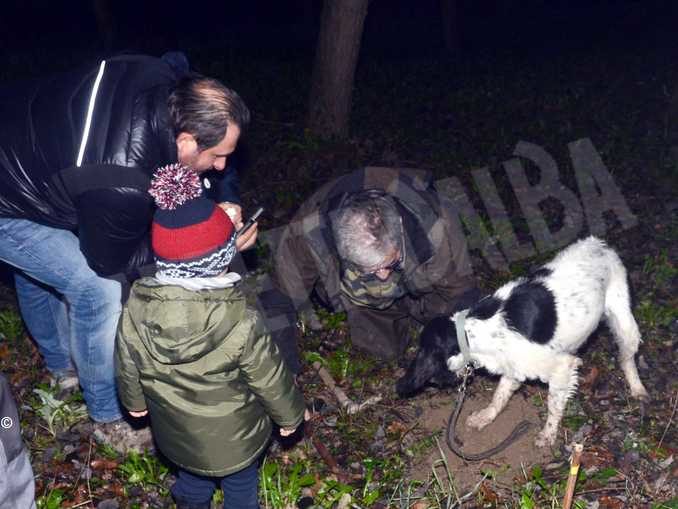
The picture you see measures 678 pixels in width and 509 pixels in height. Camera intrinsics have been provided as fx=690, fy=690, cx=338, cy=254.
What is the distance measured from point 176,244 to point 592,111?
825cm

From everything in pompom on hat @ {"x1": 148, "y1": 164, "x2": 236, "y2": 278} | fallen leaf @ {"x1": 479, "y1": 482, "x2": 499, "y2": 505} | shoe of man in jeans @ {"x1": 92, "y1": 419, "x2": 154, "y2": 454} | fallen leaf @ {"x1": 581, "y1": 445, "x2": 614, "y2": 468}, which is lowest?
fallen leaf @ {"x1": 479, "y1": 482, "x2": 499, "y2": 505}

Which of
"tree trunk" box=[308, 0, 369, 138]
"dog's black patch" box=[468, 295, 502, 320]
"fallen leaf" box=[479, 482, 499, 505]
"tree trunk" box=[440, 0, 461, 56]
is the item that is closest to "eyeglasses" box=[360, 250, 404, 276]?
"dog's black patch" box=[468, 295, 502, 320]

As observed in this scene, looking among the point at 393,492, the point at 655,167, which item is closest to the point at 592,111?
the point at 655,167

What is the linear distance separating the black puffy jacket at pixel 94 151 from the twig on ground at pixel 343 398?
197cm

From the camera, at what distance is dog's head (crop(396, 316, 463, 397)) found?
4328mm

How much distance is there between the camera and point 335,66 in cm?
826

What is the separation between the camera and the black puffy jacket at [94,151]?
3.29m

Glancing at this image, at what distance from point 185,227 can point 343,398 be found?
96.5 inches

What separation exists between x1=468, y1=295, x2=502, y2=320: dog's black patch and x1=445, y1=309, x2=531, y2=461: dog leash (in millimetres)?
53

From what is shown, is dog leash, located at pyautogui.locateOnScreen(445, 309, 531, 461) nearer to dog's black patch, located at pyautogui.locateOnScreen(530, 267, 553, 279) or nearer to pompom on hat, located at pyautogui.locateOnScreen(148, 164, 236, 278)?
dog's black patch, located at pyautogui.locateOnScreen(530, 267, 553, 279)

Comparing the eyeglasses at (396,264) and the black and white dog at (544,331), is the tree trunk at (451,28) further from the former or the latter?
the eyeglasses at (396,264)

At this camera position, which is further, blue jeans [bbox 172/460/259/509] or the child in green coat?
blue jeans [bbox 172/460/259/509]

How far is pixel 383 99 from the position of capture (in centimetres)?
1027

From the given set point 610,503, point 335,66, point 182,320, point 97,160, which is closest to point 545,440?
point 610,503
